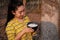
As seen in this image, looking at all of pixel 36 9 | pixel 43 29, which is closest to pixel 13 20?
pixel 43 29

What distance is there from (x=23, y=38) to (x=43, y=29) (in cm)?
53

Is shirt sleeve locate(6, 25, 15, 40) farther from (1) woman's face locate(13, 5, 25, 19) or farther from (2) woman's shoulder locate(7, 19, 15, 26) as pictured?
(1) woman's face locate(13, 5, 25, 19)

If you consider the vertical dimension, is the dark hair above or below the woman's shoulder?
above

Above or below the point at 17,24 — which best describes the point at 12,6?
above

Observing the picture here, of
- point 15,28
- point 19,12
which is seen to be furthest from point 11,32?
point 19,12

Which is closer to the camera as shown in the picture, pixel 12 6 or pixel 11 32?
pixel 11 32

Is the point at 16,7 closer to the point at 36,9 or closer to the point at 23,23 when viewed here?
the point at 23,23

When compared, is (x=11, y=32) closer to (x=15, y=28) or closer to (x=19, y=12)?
(x=15, y=28)

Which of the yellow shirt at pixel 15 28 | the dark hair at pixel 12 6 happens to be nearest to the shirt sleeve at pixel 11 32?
the yellow shirt at pixel 15 28

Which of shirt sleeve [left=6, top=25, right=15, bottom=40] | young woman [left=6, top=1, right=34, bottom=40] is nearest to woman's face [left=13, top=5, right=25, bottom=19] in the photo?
young woman [left=6, top=1, right=34, bottom=40]

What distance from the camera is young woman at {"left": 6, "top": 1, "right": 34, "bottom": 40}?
2.74m

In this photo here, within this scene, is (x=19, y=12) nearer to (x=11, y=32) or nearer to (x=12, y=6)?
(x=12, y=6)

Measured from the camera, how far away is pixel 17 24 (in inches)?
110

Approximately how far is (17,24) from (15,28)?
5cm
